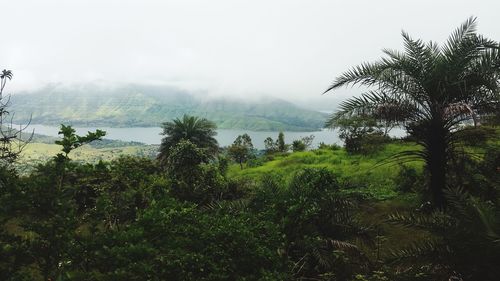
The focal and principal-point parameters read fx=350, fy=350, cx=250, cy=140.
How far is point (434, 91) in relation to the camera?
780cm

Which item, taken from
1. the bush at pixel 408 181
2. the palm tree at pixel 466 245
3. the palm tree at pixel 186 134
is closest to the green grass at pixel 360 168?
the bush at pixel 408 181

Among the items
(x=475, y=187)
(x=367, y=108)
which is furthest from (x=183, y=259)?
(x=475, y=187)

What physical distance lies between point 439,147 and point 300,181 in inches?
122

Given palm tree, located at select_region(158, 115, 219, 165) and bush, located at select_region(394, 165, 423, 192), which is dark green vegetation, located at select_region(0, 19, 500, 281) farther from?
palm tree, located at select_region(158, 115, 219, 165)

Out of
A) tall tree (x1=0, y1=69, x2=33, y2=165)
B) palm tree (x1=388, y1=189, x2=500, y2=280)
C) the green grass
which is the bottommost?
the green grass

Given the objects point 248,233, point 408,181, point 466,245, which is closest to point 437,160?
point 408,181

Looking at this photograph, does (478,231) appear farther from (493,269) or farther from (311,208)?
(311,208)

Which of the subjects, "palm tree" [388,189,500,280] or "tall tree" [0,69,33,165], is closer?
"palm tree" [388,189,500,280]

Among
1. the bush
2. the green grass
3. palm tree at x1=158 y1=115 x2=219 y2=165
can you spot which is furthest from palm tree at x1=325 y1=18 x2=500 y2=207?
palm tree at x1=158 y1=115 x2=219 y2=165

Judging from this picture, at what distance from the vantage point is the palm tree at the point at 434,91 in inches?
288

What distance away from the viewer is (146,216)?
379cm

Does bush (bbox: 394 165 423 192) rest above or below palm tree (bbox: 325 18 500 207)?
below

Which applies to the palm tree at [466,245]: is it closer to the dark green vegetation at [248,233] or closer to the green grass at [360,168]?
the dark green vegetation at [248,233]

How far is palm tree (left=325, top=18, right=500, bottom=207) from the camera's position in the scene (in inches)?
288
